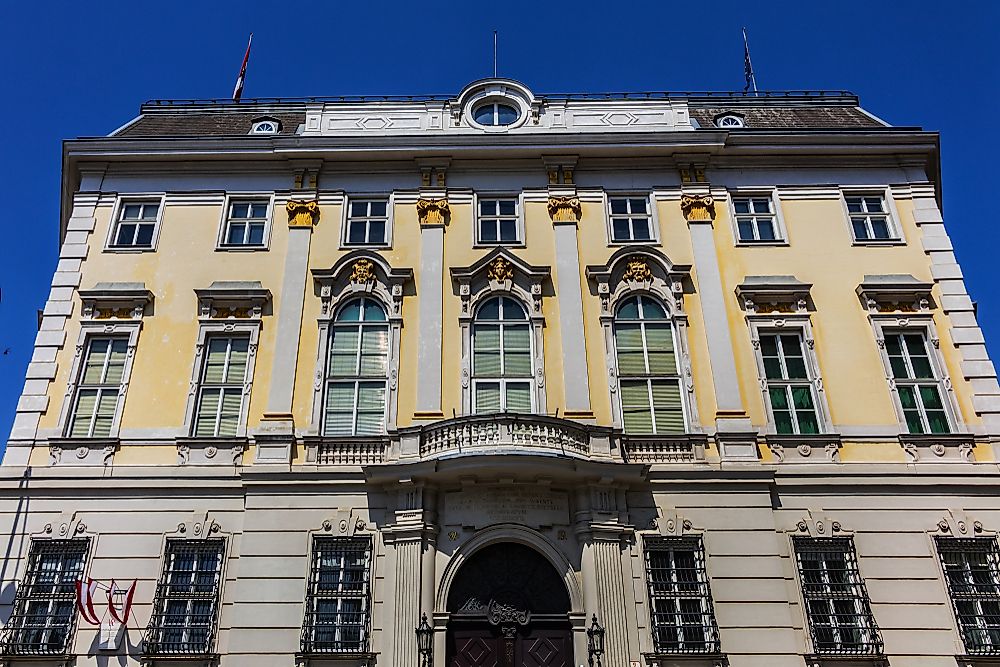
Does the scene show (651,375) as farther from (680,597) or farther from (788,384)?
(680,597)

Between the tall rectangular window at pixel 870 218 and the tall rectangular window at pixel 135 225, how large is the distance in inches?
731

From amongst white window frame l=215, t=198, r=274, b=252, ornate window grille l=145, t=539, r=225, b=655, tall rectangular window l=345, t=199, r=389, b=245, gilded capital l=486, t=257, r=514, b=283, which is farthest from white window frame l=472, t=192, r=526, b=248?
ornate window grille l=145, t=539, r=225, b=655

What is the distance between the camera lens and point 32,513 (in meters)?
17.5

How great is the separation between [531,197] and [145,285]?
401 inches

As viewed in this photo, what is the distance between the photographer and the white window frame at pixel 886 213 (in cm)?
2108

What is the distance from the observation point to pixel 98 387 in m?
19.1

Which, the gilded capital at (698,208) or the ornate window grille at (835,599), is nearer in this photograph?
the ornate window grille at (835,599)

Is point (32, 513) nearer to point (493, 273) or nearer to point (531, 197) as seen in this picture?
point (493, 273)

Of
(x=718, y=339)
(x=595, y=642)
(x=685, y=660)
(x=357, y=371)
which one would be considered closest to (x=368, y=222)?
(x=357, y=371)

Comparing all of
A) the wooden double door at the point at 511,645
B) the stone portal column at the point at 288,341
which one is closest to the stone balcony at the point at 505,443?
the stone portal column at the point at 288,341

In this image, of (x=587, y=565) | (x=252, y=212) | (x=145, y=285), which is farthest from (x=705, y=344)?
(x=145, y=285)

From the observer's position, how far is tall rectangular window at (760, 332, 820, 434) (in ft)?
61.4

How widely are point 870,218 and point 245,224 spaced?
16.7m

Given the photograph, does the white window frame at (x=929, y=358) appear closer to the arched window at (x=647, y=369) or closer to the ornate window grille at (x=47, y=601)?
the arched window at (x=647, y=369)
